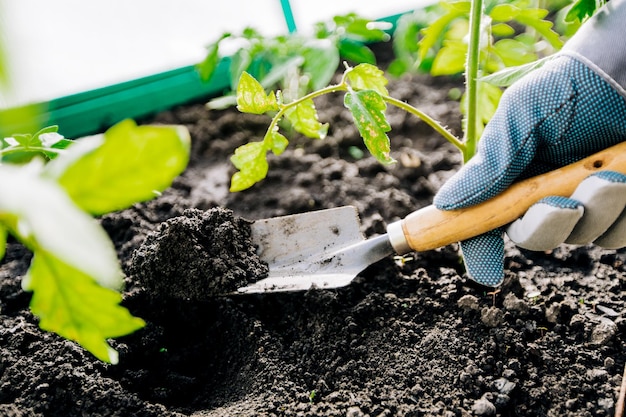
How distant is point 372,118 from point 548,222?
0.35 metres

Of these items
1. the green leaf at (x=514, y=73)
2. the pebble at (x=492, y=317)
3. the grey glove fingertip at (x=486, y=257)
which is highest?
the green leaf at (x=514, y=73)

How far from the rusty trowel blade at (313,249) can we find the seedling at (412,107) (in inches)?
5.8

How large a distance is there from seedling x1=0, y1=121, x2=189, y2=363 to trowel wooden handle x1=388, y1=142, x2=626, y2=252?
597 millimetres

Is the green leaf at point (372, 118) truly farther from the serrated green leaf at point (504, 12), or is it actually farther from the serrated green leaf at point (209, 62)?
the serrated green leaf at point (209, 62)

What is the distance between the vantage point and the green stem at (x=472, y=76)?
972 mm

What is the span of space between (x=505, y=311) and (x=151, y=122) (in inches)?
54.4

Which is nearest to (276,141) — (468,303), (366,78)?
(366,78)

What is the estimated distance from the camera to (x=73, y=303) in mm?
584

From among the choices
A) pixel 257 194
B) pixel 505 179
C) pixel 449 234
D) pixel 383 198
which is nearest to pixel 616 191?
pixel 505 179

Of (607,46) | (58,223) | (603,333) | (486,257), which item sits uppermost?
(58,223)

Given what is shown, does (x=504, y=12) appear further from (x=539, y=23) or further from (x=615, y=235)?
(x=615, y=235)

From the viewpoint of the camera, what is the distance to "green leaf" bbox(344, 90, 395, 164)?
93 centimetres

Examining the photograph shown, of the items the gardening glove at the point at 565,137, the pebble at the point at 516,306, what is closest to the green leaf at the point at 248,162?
the gardening glove at the point at 565,137

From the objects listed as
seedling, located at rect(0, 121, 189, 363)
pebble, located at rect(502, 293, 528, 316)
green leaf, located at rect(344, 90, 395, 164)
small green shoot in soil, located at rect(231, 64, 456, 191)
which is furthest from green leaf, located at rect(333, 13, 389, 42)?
seedling, located at rect(0, 121, 189, 363)
